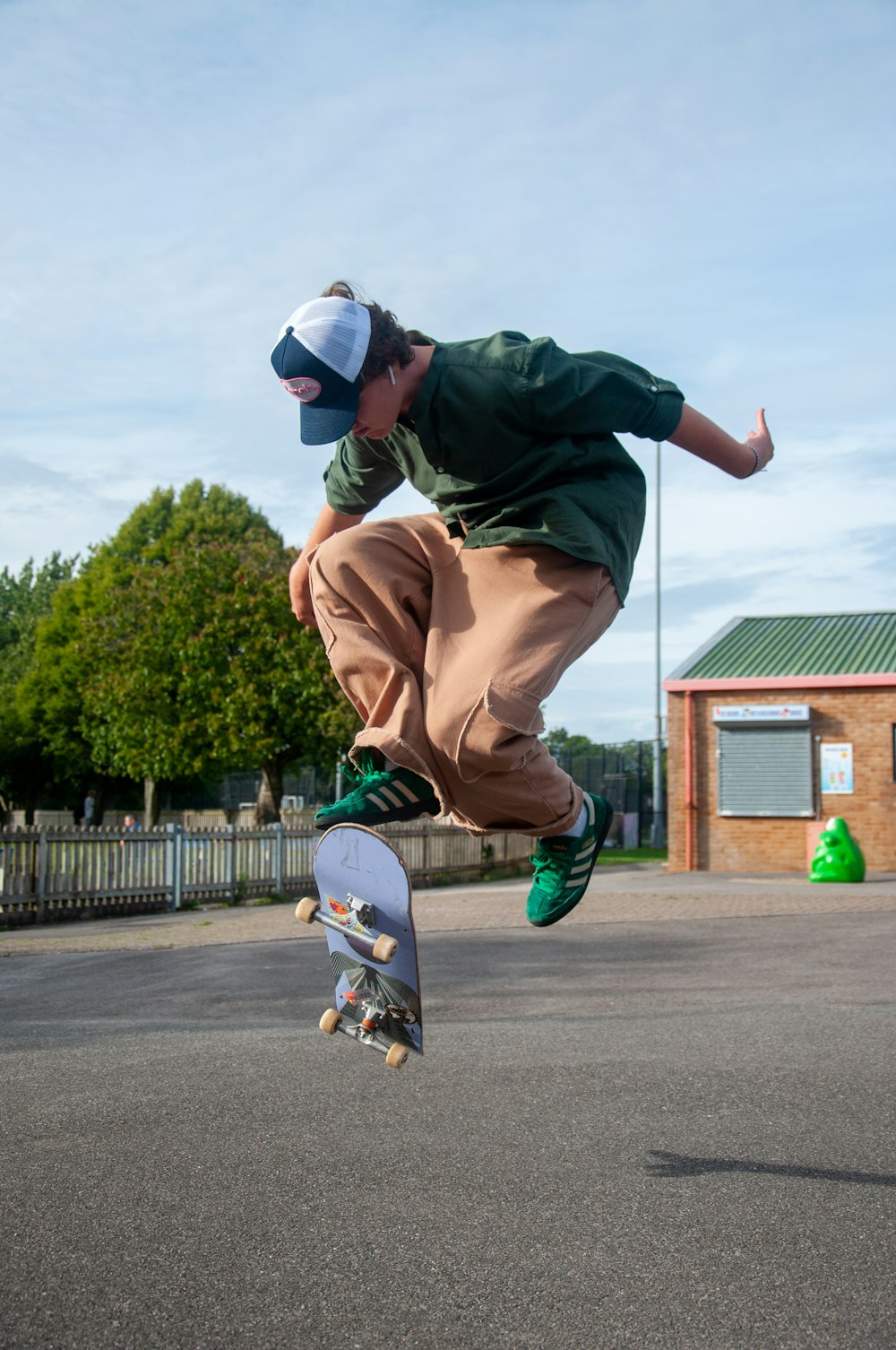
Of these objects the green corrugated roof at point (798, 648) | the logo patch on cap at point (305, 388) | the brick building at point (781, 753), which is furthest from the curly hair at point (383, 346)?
the green corrugated roof at point (798, 648)

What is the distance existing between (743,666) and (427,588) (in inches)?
941

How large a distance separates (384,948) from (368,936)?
0.25 metres

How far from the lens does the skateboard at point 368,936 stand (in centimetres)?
339

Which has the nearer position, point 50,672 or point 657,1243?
point 657,1243

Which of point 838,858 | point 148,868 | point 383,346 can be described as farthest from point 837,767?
point 383,346

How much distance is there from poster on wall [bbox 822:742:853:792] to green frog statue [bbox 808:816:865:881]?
8.39 feet

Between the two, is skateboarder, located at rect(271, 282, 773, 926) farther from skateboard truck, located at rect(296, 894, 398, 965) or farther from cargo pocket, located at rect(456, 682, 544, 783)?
skateboard truck, located at rect(296, 894, 398, 965)

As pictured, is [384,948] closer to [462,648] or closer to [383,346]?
[462,648]

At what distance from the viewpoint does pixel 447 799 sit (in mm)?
3434

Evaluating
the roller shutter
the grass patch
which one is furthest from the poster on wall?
the grass patch

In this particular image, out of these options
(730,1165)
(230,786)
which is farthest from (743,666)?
(230,786)

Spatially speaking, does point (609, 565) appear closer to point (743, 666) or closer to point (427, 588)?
point (427, 588)

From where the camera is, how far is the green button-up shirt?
10.6ft

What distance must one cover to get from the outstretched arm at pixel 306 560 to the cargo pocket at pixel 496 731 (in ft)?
2.52
